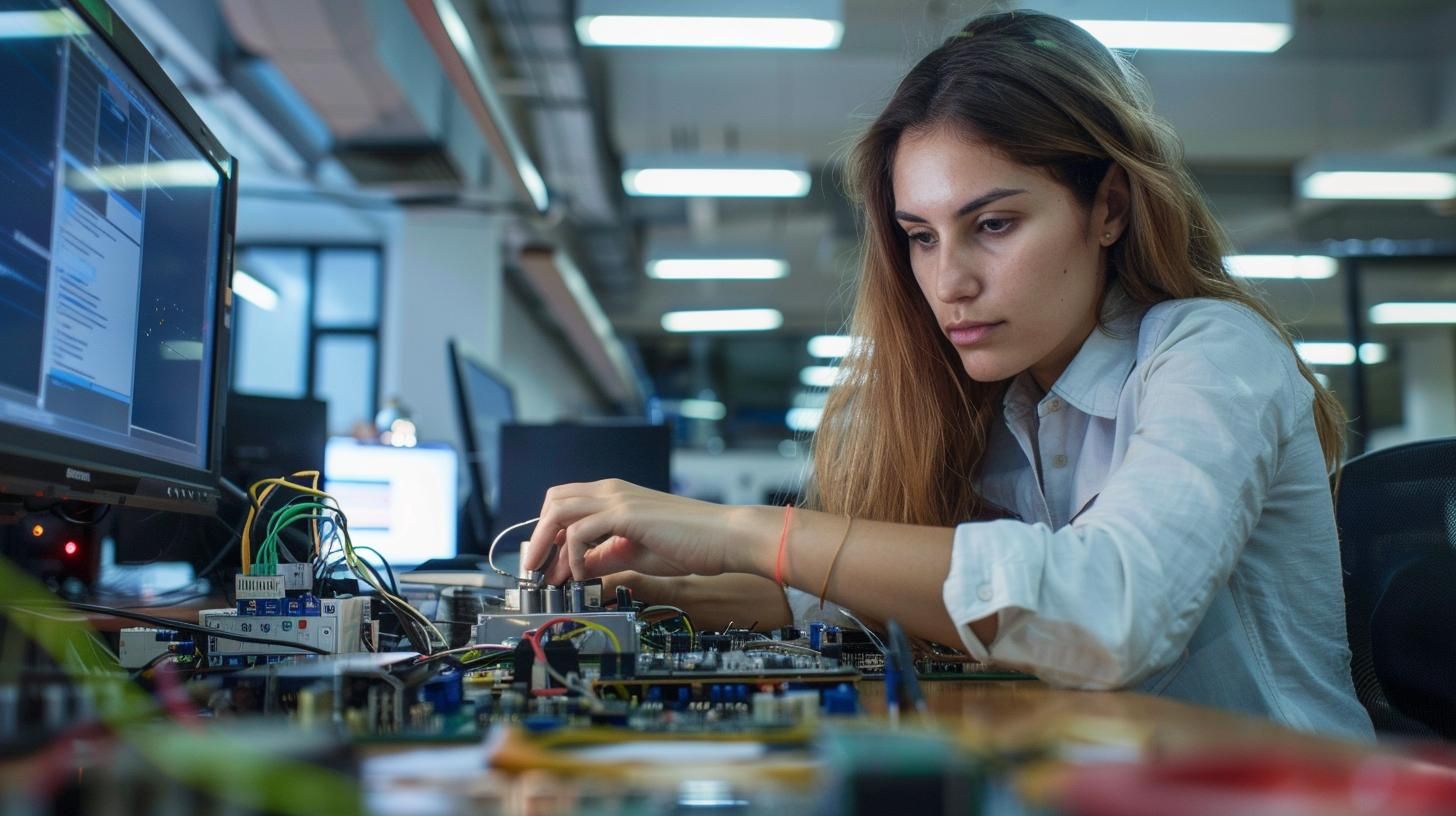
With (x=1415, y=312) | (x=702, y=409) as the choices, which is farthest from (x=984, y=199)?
(x=702, y=409)

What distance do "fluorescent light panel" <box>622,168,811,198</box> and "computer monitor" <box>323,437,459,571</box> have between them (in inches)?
119

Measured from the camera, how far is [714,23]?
4258 millimetres

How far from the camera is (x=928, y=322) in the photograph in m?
1.52

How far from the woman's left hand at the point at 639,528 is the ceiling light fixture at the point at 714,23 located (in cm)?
358

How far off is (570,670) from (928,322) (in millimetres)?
886

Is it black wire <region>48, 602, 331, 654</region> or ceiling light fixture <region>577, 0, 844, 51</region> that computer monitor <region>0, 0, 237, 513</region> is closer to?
black wire <region>48, 602, 331, 654</region>

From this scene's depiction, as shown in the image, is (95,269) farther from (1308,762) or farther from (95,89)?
(1308,762)

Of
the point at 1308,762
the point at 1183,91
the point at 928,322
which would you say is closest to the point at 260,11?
the point at 928,322

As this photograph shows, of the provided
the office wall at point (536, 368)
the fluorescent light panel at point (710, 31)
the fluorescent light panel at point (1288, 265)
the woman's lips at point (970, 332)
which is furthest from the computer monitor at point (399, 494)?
the fluorescent light panel at point (1288, 265)

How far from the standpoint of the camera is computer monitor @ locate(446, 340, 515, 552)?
8.52 ft

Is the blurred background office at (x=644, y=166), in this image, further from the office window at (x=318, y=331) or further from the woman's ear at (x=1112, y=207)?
the woman's ear at (x=1112, y=207)

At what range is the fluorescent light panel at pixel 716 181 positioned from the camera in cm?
579

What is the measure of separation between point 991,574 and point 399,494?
248 centimetres

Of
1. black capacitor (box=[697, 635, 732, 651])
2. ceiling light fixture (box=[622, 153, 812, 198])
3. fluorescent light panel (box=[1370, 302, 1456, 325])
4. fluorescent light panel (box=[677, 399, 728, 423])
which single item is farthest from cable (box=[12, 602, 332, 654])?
fluorescent light panel (box=[677, 399, 728, 423])
